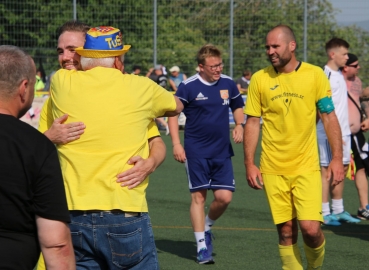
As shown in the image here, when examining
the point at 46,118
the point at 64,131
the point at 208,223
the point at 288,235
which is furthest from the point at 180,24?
the point at 64,131

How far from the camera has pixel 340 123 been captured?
999 centimetres

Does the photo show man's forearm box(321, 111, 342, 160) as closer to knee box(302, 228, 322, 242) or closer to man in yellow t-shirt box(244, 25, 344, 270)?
man in yellow t-shirt box(244, 25, 344, 270)

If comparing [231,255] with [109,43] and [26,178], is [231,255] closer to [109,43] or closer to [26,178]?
[109,43]

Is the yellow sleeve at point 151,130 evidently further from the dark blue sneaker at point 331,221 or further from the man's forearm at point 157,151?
the dark blue sneaker at point 331,221

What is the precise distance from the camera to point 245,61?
2505 centimetres

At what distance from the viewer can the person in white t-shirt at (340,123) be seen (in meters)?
9.91

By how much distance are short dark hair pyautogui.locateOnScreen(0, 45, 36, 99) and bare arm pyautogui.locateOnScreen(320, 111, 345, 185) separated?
377 cm

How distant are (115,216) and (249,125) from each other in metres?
2.96

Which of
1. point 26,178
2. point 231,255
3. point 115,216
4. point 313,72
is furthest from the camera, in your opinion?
point 231,255

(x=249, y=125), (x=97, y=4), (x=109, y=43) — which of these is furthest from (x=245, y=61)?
(x=109, y=43)

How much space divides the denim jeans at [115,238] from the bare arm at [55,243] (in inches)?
27.1

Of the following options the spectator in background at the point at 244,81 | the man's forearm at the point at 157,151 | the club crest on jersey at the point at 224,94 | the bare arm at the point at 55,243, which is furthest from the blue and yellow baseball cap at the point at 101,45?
the spectator in background at the point at 244,81

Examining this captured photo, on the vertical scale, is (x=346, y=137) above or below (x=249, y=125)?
below

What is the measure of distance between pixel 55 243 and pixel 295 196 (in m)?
3.60
